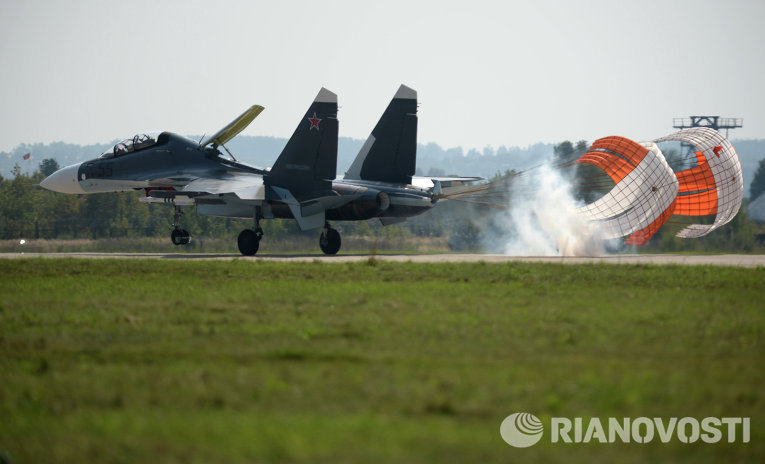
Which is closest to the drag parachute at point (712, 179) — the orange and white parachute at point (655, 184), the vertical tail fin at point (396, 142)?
the orange and white parachute at point (655, 184)

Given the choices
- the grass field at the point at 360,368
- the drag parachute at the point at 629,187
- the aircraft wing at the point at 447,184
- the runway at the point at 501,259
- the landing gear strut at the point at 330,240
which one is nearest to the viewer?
the grass field at the point at 360,368

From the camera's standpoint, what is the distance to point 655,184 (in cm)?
2916

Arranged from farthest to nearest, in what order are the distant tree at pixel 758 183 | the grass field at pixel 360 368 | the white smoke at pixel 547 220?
1. the distant tree at pixel 758 183
2. the white smoke at pixel 547 220
3. the grass field at pixel 360 368

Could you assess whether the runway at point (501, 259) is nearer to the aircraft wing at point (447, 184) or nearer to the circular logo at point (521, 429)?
the aircraft wing at point (447, 184)

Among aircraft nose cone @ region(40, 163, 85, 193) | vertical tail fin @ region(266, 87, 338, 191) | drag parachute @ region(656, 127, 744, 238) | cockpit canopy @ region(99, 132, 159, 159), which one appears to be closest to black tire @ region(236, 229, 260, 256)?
vertical tail fin @ region(266, 87, 338, 191)

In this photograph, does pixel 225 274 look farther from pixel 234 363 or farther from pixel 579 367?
pixel 579 367

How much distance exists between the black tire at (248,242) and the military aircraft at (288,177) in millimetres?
35

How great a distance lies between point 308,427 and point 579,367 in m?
3.67

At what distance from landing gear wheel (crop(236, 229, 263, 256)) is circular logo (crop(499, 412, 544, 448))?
75.0 feet

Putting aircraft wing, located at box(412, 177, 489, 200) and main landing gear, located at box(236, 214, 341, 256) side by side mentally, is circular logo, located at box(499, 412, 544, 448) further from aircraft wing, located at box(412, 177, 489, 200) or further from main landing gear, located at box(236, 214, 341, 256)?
aircraft wing, located at box(412, 177, 489, 200)

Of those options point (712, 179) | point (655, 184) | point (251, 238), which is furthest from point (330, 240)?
point (712, 179)

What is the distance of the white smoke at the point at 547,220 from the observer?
103 feet

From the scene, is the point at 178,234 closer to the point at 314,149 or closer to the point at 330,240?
the point at 330,240

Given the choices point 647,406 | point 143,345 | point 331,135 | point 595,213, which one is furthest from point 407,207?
point 647,406
